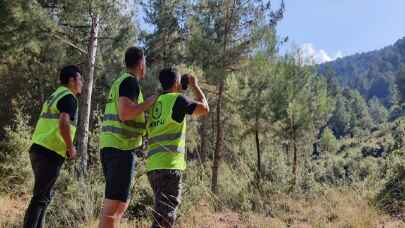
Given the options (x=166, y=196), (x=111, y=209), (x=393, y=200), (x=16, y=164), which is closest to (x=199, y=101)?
(x=166, y=196)

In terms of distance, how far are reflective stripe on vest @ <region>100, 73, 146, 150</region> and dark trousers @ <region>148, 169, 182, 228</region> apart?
308 millimetres

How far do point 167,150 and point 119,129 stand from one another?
1.31 ft

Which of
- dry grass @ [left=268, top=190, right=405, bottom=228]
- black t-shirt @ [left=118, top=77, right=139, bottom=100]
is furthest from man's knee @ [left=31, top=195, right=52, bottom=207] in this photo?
dry grass @ [left=268, top=190, right=405, bottom=228]

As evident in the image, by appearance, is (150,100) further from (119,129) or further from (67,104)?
(67,104)

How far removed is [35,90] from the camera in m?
23.0

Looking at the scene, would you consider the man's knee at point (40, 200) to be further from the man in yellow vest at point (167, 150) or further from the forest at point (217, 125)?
the man in yellow vest at point (167, 150)

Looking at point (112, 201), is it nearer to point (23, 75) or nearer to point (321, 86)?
point (23, 75)

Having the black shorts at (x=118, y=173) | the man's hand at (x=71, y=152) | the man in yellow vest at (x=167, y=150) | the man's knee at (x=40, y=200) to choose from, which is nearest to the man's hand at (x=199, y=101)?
the man in yellow vest at (x=167, y=150)

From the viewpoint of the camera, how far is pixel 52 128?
3.73 m

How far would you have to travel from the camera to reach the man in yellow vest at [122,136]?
10.1ft

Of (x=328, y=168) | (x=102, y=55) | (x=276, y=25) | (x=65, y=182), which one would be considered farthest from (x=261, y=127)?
(x=328, y=168)

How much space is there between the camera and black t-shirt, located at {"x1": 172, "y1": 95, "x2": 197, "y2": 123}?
127 inches

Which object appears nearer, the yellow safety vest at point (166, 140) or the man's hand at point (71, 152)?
the yellow safety vest at point (166, 140)

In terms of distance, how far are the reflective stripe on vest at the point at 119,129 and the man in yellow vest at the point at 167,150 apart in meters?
0.11
